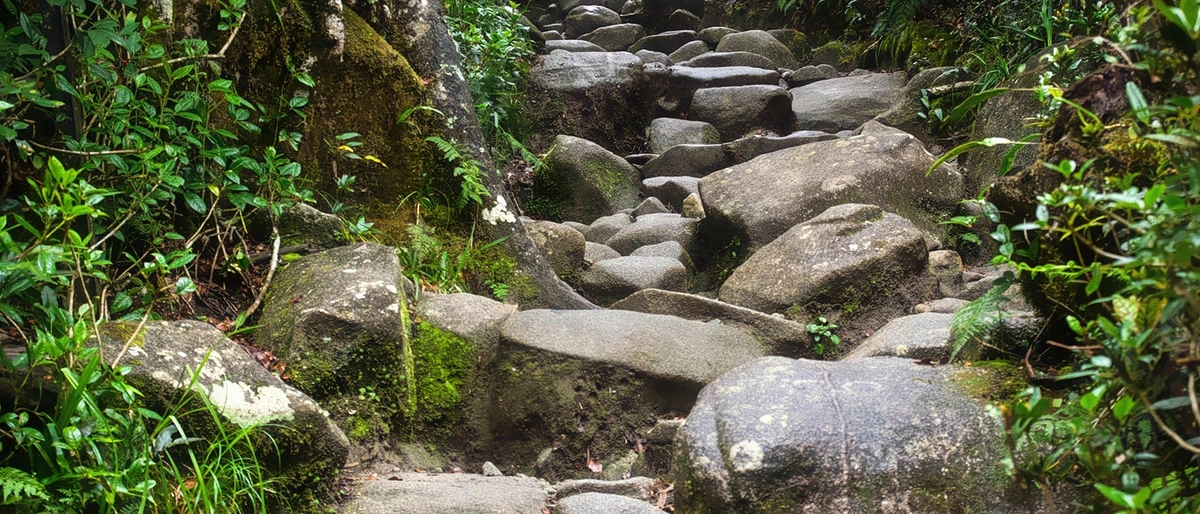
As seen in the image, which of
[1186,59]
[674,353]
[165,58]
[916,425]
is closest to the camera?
[1186,59]

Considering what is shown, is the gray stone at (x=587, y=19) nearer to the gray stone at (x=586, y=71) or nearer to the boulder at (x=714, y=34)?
the boulder at (x=714, y=34)

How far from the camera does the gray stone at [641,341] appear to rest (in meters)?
3.22

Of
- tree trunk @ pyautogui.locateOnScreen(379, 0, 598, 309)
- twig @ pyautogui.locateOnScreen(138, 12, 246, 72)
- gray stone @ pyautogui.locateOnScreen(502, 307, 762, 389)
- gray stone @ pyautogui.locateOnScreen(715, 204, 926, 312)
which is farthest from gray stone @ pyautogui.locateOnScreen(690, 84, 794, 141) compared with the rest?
twig @ pyautogui.locateOnScreen(138, 12, 246, 72)

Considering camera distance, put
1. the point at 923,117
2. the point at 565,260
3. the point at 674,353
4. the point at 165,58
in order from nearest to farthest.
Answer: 1. the point at 165,58
2. the point at 674,353
3. the point at 565,260
4. the point at 923,117

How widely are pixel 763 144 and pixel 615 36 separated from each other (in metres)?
5.25

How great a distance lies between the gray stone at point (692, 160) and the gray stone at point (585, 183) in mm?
469

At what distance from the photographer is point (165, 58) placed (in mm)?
2941

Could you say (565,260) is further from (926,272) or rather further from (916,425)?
(916,425)

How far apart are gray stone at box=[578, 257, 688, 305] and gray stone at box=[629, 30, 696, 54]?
682cm

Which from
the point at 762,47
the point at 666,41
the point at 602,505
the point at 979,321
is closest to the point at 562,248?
the point at 602,505

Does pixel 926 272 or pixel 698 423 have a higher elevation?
pixel 698 423

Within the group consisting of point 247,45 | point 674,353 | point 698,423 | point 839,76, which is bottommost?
point 839,76

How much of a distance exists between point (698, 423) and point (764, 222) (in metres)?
2.74

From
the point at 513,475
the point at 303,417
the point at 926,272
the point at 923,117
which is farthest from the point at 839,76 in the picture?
the point at 303,417
